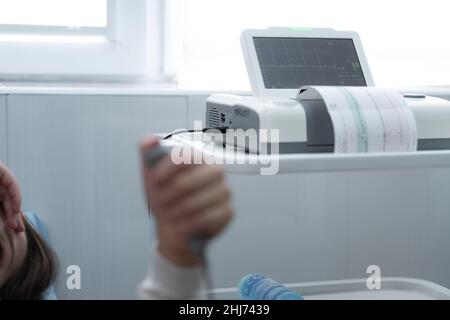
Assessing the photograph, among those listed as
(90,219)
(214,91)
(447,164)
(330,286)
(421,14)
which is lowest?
(330,286)

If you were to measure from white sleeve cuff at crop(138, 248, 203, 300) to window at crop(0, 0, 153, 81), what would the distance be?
3.80 feet

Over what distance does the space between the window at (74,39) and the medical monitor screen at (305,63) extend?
527 millimetres

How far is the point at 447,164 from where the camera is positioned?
3.01ft

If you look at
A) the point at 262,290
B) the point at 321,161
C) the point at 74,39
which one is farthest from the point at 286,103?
the point at 74,39

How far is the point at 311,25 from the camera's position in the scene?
160 cm

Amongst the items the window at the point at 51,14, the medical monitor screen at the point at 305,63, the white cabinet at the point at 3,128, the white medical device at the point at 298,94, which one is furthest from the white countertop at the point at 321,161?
the window at the point at 51,14

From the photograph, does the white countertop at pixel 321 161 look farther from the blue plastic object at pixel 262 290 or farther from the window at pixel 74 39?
the window at pixel 74 39

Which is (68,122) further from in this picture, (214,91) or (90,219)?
(214,91)

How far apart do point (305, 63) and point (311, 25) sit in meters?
0.51

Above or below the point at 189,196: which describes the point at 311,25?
above

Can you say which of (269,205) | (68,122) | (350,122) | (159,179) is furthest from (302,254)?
(159,179)

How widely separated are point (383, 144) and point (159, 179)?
0.61 metres

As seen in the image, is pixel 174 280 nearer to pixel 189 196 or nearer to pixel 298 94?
pixel 189 196

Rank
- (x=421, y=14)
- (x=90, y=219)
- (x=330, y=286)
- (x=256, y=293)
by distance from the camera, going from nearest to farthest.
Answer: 1. (x=256, y=293)
2. (x=330, y=286)
3. (x=90, y=219)
4. (x=421, y=14)
